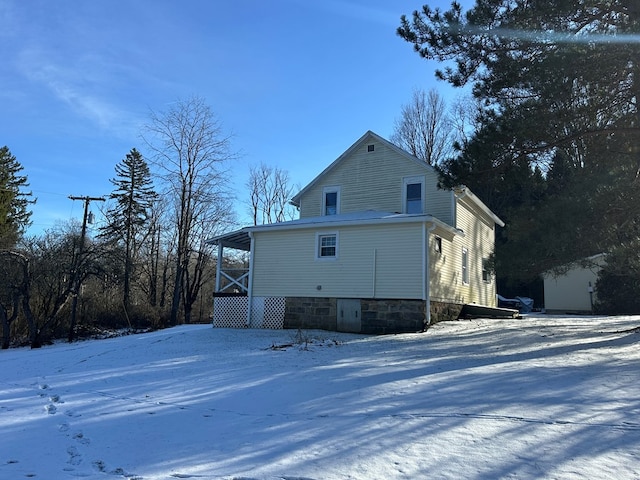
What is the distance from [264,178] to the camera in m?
39.3

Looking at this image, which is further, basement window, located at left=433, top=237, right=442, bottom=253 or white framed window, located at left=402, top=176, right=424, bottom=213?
white framed window, located at left=402, top=176, right=424, bottom=213

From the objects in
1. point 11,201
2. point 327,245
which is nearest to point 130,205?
point 11,201

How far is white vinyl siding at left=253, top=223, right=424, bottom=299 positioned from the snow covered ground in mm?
3838

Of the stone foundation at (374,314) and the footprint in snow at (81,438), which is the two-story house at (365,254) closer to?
the stone foundation at (374,314)

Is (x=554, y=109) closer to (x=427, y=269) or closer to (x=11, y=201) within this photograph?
(x=427, y=269)

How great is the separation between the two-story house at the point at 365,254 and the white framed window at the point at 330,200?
0.04 metres

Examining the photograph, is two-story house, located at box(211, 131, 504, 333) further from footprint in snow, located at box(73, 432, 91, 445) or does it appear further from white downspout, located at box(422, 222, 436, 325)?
footprint in snow, located at box(73, 432, 91, 445)

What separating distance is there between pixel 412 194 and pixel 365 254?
394 cm

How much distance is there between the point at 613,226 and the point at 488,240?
12727mm

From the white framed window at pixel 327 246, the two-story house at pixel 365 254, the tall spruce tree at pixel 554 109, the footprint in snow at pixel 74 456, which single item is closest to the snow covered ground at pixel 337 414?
the footprint in snow at pixel 74 456

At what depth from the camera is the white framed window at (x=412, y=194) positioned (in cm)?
1805

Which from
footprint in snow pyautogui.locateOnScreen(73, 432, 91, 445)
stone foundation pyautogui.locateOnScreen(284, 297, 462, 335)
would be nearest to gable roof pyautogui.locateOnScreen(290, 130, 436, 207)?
stone foundation pyautogui.locateOnScreen(284, 297, 462, 335)

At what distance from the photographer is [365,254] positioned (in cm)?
1557

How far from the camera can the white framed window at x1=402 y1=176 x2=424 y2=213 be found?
18.0 metres
